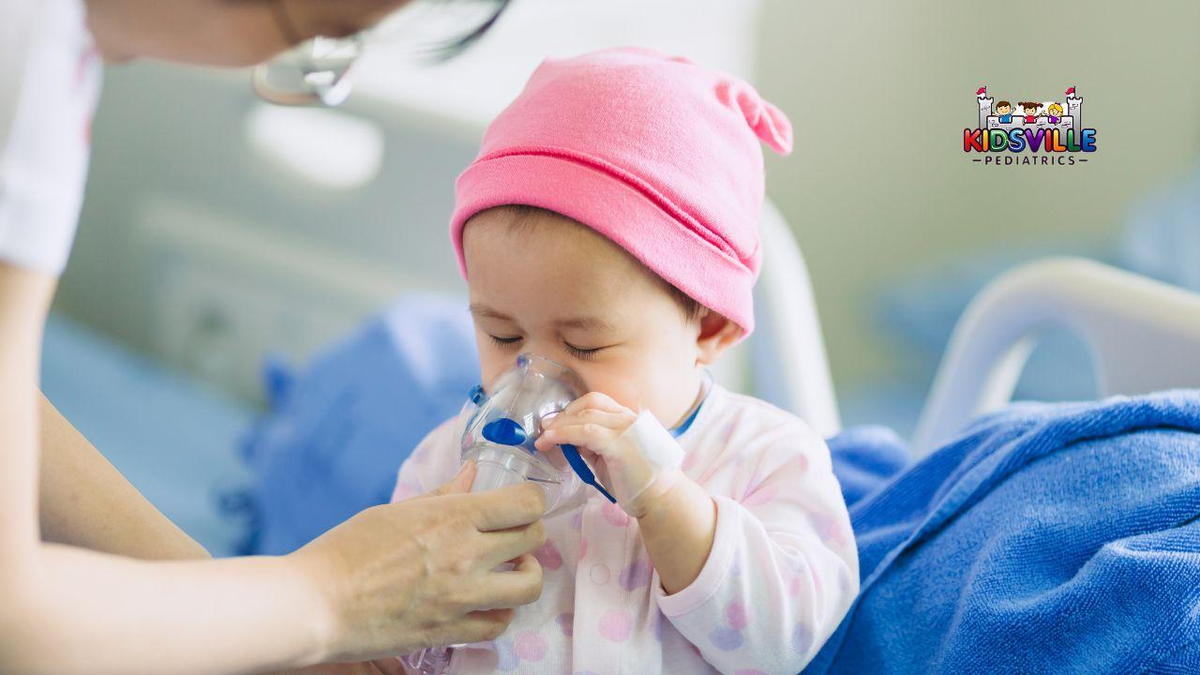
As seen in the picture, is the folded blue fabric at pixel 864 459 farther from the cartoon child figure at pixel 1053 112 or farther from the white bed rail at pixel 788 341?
the cartoon child figure at pixel 1053 112

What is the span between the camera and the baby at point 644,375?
0.85 metres

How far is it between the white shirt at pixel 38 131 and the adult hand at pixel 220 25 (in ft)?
0.24

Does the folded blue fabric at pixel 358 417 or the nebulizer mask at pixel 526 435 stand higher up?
the nebulizer mask at pixel 526 435

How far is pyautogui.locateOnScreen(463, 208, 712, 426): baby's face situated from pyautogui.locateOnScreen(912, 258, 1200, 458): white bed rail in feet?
1.19

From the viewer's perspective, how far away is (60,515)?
83 cm

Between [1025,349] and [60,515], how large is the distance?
1040 mm

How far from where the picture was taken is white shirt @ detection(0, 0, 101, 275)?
526 millimetres

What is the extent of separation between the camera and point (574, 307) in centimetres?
91

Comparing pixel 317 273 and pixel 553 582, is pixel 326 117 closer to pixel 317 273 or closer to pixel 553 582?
pixel 317 273

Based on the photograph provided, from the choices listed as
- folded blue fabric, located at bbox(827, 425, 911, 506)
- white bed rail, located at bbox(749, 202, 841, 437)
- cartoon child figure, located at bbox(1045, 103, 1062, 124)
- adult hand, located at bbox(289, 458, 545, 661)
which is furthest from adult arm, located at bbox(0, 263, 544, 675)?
cartoon child figure, located at bbox(1045, 103, 1062, 124)

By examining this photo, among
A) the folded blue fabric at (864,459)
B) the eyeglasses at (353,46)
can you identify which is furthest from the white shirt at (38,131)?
the folded blue fabric at (864,459)

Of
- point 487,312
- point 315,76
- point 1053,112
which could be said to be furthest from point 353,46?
point 1053,112

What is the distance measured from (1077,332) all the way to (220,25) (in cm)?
98

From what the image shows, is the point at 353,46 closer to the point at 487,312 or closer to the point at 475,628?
the point at 487,312
